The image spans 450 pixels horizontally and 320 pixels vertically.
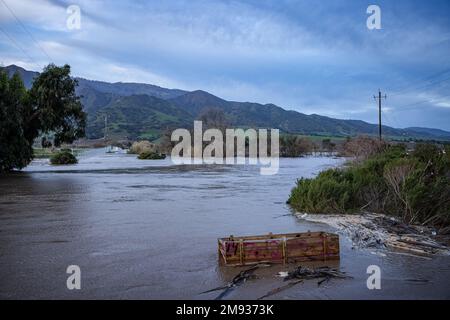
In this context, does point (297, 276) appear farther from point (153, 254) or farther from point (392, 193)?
point (392, 193)

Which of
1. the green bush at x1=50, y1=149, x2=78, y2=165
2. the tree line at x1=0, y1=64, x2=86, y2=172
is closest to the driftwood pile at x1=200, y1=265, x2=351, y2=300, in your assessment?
the tree line at x1=0, y1=64, x2=86, y2=172

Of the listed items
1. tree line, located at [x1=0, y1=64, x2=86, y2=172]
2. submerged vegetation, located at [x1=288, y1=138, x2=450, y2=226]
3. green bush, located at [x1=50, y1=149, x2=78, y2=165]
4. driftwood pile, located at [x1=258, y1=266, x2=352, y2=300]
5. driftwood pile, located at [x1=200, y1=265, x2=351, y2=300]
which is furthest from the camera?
green bush, located at [x1=50, y1=149, x2=78, y2=165]

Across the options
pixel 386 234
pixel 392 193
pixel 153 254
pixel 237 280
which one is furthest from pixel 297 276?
pixel 392 193

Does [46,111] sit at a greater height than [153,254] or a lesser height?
greater

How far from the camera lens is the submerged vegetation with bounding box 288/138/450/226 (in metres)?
14.8

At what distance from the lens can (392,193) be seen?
16.3m

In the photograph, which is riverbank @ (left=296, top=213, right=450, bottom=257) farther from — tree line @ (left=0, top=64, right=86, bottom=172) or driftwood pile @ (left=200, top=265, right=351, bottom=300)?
tree line @ (left=0, top=64, right=86, bottom=172)

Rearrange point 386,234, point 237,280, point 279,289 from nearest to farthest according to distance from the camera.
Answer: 1. point 279,289
2. point 237,280
3. point 386,234

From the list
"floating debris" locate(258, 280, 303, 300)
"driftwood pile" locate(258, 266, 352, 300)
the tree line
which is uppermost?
the tree line

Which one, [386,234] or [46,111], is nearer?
[386,234]

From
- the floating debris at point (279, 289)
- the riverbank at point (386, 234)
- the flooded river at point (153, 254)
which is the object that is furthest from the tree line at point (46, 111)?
the floating debris at point (279, 289)

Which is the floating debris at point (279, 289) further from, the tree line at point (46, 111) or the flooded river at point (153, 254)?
the tree line at point (46, 111)
